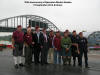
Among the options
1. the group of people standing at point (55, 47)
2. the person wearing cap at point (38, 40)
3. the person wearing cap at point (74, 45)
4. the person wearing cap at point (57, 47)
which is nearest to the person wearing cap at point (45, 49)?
the group of people standing at point (55, 47)

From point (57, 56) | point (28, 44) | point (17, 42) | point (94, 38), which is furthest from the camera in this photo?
point (94, 38)

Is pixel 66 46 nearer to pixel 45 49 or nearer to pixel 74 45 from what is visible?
pixel 74 45

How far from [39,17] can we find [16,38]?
81.3m

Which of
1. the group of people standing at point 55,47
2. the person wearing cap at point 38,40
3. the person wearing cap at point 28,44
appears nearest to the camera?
the person wearing cap at point 28,44

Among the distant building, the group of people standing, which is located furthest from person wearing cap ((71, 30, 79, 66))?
the distant building

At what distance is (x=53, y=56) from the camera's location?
27.0 ft

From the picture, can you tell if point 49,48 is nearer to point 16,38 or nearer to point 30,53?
point 30,53

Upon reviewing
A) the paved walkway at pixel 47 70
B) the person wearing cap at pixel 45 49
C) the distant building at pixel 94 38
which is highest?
the person wearing cap at pixel 45 49

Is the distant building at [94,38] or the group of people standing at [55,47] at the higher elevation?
the group of people standing at [55,47]

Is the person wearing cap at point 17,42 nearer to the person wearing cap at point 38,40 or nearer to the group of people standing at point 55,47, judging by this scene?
the group of people standing at point 55,47

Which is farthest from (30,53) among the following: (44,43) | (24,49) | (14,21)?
(14,21)

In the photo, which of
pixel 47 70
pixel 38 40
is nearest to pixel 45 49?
pixel 38 40

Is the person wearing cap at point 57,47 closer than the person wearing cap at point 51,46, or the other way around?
the person wearing cap at point 57,47

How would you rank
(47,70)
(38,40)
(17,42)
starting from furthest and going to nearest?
(38,40), (17,42), (47,70)
